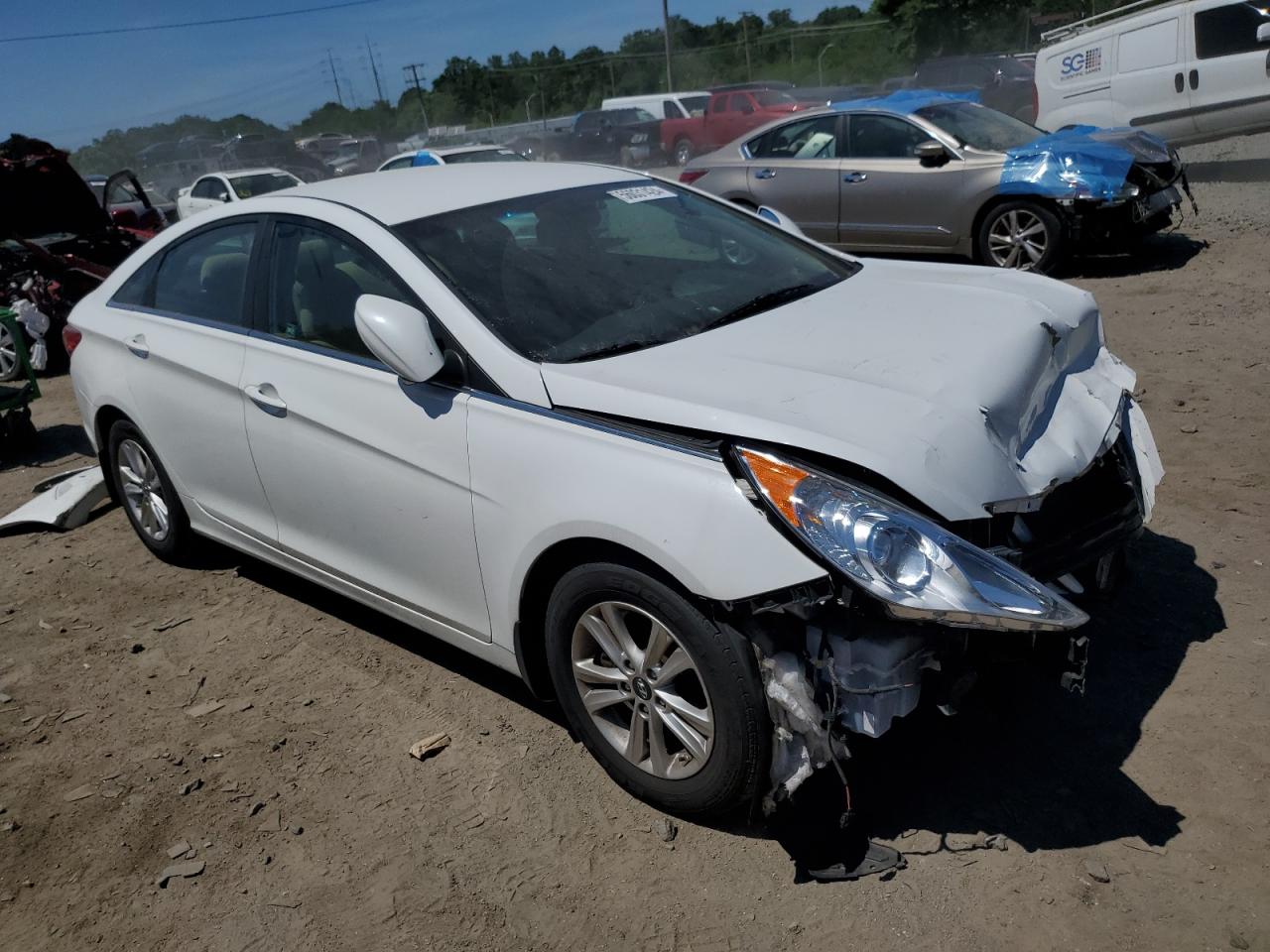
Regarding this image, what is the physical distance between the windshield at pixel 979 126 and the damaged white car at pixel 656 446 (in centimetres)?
567

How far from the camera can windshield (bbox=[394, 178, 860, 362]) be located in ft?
10.5

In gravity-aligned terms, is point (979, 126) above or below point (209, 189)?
below

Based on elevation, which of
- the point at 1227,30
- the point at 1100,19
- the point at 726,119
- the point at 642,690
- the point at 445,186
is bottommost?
the point at 642,690

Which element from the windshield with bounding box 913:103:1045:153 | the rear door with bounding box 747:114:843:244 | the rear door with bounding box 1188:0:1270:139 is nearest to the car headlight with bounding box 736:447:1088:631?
the windshield with bounding box 913:103:1045:153

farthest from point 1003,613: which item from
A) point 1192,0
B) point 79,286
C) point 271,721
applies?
point 1192,0

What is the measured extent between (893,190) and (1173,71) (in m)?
5.46

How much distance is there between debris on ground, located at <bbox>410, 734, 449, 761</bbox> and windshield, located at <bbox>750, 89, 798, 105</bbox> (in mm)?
22950

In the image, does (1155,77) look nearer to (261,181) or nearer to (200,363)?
(200,363)

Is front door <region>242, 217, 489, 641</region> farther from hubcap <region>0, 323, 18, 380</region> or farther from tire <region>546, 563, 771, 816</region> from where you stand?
hubcap <region>0, 323, 18, 380</region>

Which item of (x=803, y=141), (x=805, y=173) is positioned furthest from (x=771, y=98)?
(x=805, y=173)

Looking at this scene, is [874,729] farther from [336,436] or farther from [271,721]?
[271,721]

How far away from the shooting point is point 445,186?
3822mm

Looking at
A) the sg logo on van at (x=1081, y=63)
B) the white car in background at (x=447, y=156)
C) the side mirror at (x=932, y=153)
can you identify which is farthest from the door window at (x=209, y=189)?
the sg logo on van at (x=1081, y=63)

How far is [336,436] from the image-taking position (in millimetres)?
3432
